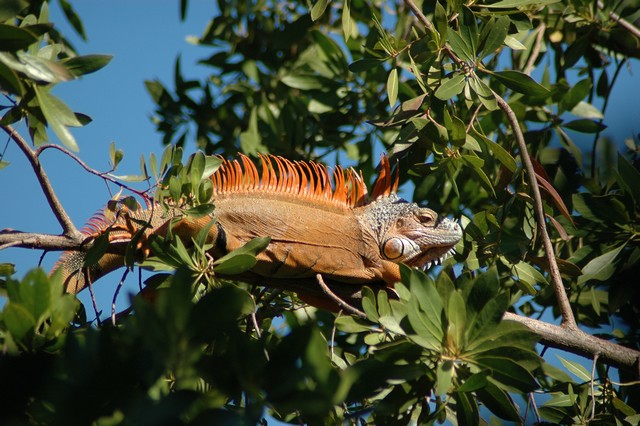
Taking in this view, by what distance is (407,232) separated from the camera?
14.2 ft

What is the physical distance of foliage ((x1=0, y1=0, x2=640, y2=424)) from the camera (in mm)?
2373

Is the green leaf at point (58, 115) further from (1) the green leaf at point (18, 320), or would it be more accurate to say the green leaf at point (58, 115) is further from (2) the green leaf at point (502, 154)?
(2) the green leaf at point (502, 154)

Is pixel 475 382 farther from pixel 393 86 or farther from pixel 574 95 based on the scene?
pixel 574 95

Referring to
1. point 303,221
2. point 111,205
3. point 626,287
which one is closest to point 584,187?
point 626,287

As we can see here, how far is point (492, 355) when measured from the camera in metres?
3.01

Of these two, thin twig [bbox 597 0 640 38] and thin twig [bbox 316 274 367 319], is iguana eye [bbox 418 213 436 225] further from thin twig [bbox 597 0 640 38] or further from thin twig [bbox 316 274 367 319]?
thin twig [bbox 597 0 640 38]

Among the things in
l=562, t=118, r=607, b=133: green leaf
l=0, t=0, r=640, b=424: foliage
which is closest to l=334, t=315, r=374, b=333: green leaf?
l=0, t=0, r=640, b=424: foliage

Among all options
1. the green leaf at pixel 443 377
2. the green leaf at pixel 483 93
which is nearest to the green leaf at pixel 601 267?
the green leaf at pixel 483 93

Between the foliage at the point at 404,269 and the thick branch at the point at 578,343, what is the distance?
169 millimetres

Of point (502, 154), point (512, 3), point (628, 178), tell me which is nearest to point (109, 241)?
point (502, 154)

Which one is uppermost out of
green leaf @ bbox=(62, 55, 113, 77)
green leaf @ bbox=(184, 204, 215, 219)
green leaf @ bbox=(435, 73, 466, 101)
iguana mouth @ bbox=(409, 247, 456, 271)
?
green leaf @ bbox=(62, 55, 113, 77)

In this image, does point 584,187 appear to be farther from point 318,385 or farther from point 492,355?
point 318,385

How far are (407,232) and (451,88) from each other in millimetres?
907

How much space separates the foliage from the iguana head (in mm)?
141
